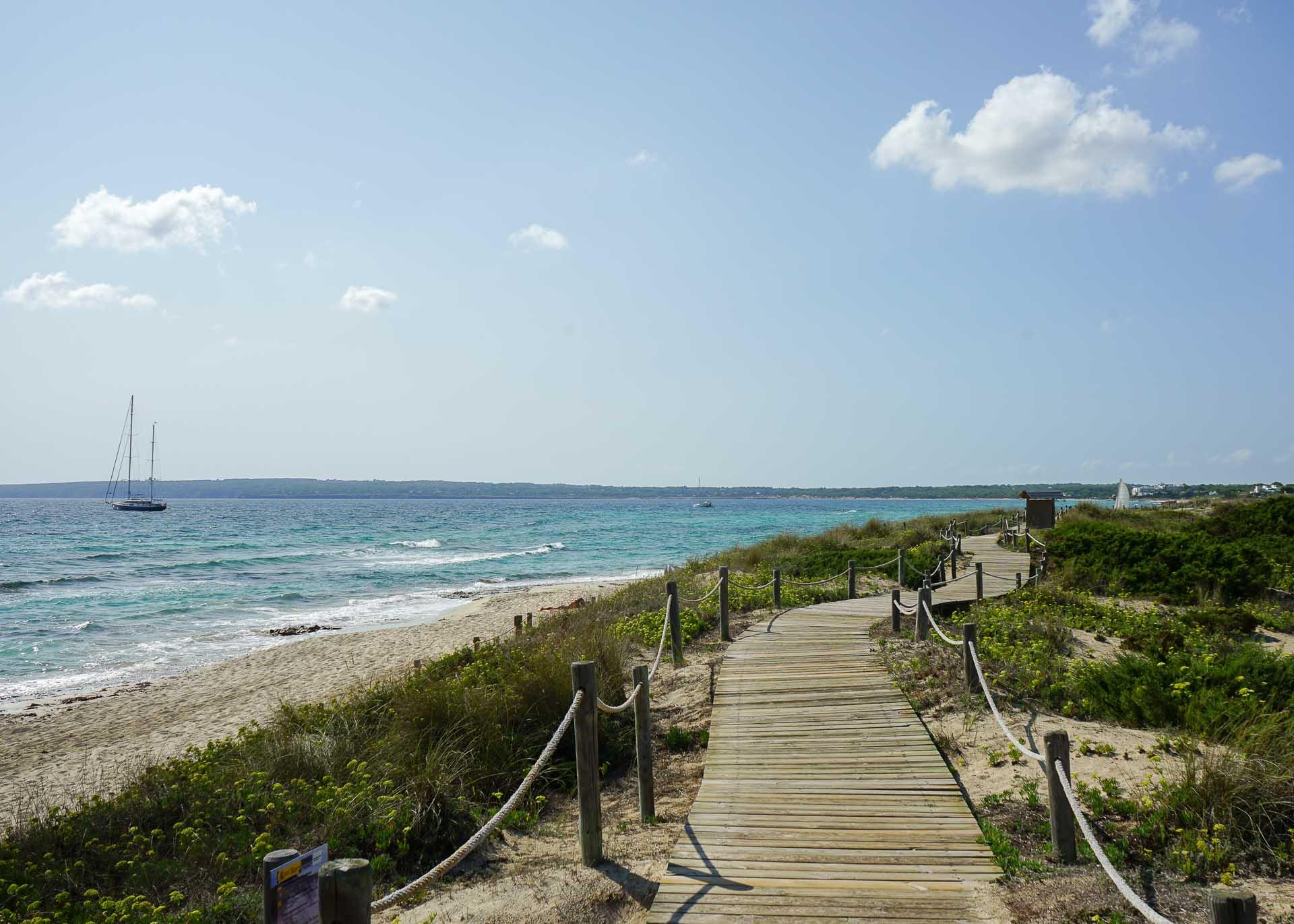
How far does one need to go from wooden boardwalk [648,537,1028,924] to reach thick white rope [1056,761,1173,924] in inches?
31.4

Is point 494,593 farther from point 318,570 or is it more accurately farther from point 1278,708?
point 1278,708

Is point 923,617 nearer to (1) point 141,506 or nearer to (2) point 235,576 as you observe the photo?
(2) point 235,576

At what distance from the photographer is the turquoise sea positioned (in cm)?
2116

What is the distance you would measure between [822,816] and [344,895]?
4369 millimetres

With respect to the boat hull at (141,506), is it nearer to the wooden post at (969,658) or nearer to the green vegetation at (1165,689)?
the green vegetation at (1165,689)

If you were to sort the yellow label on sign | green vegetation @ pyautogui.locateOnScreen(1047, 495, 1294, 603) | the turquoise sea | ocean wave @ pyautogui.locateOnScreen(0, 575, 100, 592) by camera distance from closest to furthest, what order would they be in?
1. the yellow label on sign
2. green vegetation @ pyautogui.locateOnScreen(1047, 495, 1294, 603)
3. the turquoise sea
4. ocean wave @ pyautogui.locateOnScreen(0, 575, 100, 592)

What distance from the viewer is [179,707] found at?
1529cm

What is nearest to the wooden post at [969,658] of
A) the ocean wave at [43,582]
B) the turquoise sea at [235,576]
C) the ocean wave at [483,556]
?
the turquoise sea at [235,576]

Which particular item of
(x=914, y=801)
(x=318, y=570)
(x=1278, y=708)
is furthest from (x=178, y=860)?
(x=318, y=570)

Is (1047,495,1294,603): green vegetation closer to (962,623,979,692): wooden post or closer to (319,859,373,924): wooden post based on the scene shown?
(962,623,979,692): wooden post

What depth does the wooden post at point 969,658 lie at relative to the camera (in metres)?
8.50

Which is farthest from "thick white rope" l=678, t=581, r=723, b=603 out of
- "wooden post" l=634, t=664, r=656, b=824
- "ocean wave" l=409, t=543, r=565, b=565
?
"ocean wave" l=409, t=543, r=565, b=565

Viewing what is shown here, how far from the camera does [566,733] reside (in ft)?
27.7

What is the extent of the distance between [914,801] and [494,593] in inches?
1049
